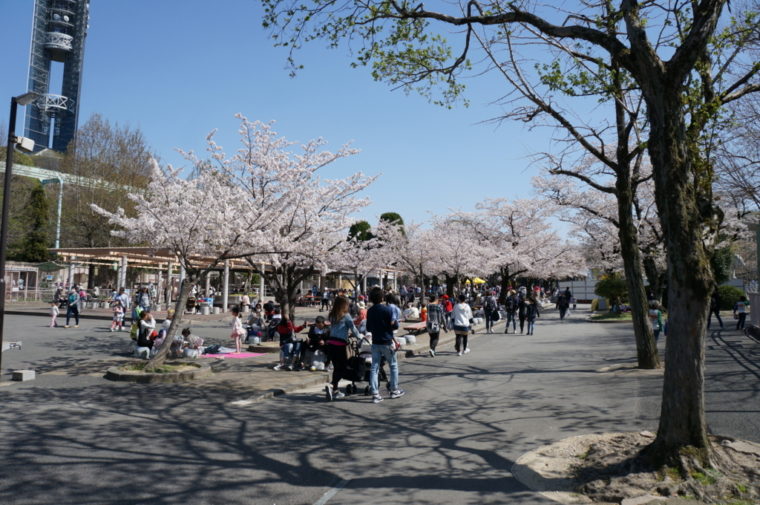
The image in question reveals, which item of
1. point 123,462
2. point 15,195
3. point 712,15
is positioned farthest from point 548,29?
point 15,195

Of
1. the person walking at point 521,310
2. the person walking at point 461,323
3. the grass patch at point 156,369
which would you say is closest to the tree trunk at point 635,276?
the person walking at point 461,323

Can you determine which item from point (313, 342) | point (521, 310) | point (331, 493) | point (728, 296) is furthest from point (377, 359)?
point (728, 296)

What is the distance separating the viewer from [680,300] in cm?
501

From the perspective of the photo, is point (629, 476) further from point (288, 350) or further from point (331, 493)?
point (288, 350)

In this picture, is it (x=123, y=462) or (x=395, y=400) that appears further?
(x=395, y=400)

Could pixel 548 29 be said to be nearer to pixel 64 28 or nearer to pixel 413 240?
pixel 413 240

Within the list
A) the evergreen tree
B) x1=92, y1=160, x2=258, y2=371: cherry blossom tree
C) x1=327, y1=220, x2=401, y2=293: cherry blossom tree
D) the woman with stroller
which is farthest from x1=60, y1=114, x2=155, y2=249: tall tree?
the woman with stroller

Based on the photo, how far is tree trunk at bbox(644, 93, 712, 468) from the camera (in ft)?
15.8

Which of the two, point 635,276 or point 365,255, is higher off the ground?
point 365,255

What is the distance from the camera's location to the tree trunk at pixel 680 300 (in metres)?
4.82

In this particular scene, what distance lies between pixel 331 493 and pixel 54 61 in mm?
134967

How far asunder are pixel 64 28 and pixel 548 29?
133m

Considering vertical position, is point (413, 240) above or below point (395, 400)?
above

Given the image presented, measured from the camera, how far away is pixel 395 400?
28.2ft
